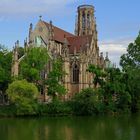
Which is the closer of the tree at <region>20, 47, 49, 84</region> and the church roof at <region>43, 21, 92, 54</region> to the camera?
the tree at <region>20, 47, 49, 84</region>

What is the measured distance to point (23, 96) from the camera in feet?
205

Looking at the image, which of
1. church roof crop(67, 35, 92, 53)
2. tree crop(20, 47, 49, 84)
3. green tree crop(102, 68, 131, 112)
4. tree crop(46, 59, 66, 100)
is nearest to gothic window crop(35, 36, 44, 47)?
church roof crop(67, 35, 92, 53)

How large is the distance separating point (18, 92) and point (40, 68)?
27.8 feet

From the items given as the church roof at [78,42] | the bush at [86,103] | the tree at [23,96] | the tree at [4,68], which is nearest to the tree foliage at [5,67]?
the tree at [4,68]

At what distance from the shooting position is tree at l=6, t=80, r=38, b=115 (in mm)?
61319

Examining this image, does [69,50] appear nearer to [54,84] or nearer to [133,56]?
[54,84]

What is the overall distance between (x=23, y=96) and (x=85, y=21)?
4459 centimetres

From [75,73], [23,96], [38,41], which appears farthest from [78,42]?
[23,96]

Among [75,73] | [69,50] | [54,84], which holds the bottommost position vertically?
[54,84]

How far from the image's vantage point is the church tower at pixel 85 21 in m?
102

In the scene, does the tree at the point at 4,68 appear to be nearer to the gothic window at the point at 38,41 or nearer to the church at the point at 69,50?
the church at the point at 69,50

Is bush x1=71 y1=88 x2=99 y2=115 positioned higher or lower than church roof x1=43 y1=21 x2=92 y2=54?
lower

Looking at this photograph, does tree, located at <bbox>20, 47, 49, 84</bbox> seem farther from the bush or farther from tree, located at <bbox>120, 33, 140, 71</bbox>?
tree, located at <bbox>120, 33, 140, 71</bbox>

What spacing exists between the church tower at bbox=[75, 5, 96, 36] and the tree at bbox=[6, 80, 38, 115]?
4140 centimetres
